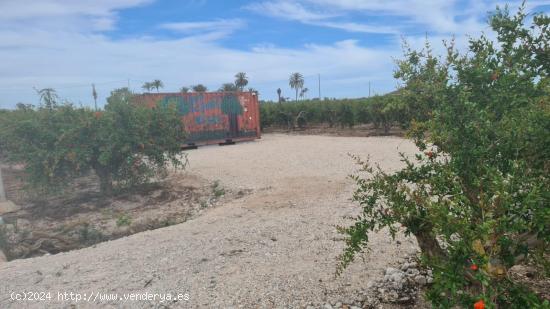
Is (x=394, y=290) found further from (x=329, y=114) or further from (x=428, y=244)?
(x=329, y=114)

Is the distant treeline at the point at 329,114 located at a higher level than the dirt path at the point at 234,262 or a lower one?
higher

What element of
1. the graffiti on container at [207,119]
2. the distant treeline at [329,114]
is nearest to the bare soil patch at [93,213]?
the graffiti on container at [207,119]

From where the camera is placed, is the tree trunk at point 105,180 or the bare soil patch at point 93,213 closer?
the bare soil patch at point 93,213

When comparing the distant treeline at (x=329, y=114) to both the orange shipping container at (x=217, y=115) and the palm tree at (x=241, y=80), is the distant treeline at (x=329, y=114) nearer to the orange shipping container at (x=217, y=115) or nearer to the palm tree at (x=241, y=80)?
the orange shipping container at (x=217, y=115)

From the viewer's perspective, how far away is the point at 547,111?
80.1 inches

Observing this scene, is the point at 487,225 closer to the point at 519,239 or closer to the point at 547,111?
the point at 519,239

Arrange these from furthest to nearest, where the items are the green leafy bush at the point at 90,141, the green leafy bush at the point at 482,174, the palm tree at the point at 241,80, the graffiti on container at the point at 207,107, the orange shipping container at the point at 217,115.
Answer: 1. the palm tree at the point at 241,80
2. the orange shipping container at the point at 217,115
3. the graffiti on container at the point at 207,107
4. the green leafy bush at the point at 90,141
5. the green leafy bush at the point at 482,174

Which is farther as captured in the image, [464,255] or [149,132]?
[149,132]

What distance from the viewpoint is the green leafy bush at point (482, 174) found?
1.69 meters

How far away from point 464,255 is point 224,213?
436cm

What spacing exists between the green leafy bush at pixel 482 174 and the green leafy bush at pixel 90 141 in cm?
589

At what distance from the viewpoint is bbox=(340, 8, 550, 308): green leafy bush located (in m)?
1.69

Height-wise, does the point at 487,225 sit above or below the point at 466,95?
below

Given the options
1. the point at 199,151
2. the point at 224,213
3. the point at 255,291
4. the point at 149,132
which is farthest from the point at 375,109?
the point at 255,291
